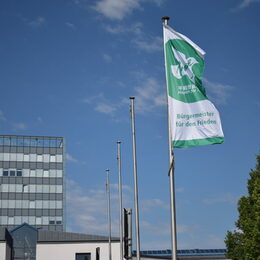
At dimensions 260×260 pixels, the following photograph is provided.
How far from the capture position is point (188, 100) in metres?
17.5

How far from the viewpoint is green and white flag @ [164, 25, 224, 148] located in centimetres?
1712

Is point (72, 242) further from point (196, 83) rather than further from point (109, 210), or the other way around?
point (196, 83)

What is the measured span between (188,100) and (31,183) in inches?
3872

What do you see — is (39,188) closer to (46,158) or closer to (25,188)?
(25,188)

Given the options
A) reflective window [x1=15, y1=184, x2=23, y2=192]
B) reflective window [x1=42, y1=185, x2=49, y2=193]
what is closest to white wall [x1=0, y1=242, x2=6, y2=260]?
reflective window [x1=15, y1=184, x2=23, y2=192]

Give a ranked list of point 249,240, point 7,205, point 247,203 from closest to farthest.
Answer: point 249,240 < point 247,203 < point 7,205

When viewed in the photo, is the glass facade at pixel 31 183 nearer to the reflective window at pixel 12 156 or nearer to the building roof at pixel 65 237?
the reflective window at pixel 12 156

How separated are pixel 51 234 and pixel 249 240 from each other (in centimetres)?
3864

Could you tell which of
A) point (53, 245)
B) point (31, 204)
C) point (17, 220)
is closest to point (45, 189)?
point (31, 204)

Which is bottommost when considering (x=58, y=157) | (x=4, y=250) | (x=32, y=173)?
(x=4, y=250)

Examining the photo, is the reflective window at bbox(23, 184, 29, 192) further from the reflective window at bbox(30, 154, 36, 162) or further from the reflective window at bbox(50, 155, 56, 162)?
the reflective window at bbox(50, 155, 56, 162)

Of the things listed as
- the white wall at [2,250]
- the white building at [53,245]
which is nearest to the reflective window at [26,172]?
the white building at [53,245]

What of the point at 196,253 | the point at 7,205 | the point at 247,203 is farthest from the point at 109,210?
the point at 7,205

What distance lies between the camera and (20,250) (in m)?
76.4
